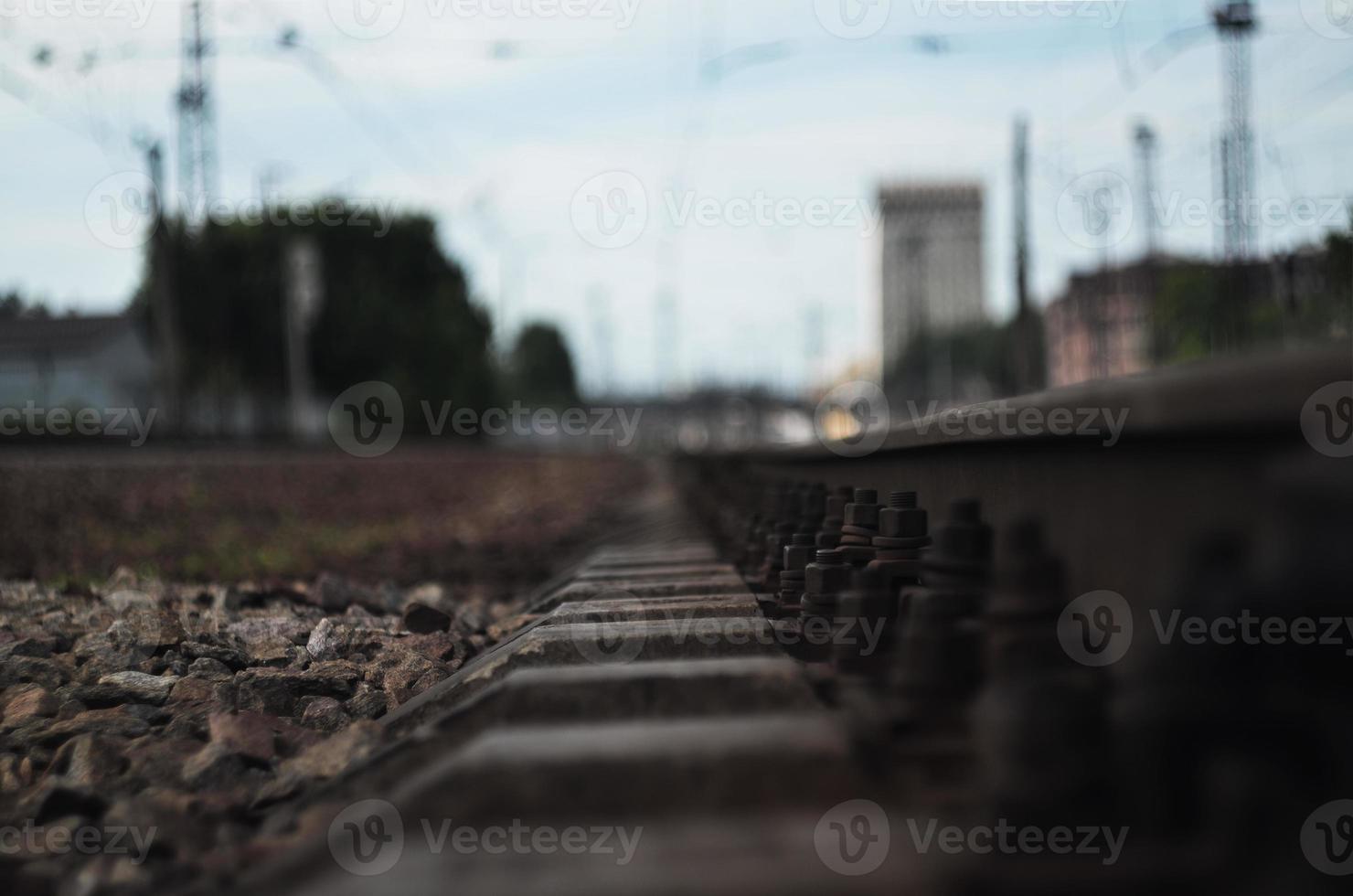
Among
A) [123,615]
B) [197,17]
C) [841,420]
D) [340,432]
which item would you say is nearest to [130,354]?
[197,17]

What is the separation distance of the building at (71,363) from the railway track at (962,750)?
40.3 ft

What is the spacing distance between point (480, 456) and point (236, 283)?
63.9 ft

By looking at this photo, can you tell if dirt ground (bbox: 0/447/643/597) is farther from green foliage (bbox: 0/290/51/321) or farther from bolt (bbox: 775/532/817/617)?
bolt (bbox: 775/532/817/617)

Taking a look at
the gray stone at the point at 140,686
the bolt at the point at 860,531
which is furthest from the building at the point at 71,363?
the bolt at the point at 860,531

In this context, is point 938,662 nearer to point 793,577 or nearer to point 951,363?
point 793,577

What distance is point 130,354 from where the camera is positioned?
2512 centimetres

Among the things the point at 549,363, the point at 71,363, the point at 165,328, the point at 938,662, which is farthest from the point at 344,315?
the point at 549,363

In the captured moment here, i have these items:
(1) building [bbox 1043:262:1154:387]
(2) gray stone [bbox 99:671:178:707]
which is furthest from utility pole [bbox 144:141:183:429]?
(2) gray stone [bbox 99:671:178:707]

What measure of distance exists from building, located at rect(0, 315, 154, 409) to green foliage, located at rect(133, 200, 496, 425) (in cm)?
1105

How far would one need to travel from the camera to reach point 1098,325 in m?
29.7

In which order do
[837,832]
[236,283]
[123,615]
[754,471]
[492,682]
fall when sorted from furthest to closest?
1. [236,283]
2. [754,471]
3. [123,615]
4. [492,682]
5. [837,832]

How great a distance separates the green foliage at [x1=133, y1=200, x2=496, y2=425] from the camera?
145 feet

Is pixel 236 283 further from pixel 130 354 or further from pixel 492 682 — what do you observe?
pixel 492 682

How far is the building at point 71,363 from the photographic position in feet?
46.0
